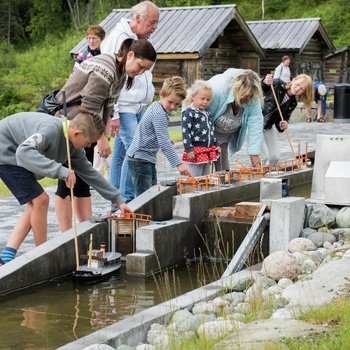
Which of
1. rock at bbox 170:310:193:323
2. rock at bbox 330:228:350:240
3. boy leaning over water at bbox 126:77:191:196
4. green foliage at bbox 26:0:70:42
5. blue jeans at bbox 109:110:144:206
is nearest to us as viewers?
rock at bbox 170:310:193:323

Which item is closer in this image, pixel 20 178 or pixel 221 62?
pixel 20 178

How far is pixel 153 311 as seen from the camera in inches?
227

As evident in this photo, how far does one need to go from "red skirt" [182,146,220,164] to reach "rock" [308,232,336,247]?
1769mm

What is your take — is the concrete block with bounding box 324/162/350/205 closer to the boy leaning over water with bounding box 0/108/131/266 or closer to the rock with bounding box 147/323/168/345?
the boy leaning over water with bounding box 0/108/131/266

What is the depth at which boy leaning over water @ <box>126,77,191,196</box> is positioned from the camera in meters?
8.47

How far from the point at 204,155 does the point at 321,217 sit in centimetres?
160

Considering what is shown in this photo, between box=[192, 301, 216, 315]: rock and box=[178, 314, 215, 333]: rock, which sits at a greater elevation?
box=[178, 314, 215, 333]: rock

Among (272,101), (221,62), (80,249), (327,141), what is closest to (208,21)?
(221,62)

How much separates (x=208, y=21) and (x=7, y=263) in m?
21.8

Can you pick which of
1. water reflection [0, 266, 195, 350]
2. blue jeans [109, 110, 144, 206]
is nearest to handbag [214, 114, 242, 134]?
blue jeans [109, 110, 144, 206]

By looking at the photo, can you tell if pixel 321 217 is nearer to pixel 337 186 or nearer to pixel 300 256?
pixel 337 186

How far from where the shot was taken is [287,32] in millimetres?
35062

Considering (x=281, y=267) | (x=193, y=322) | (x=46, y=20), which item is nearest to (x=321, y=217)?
(x=281, y=267)

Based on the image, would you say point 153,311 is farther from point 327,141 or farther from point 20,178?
point 327,141
